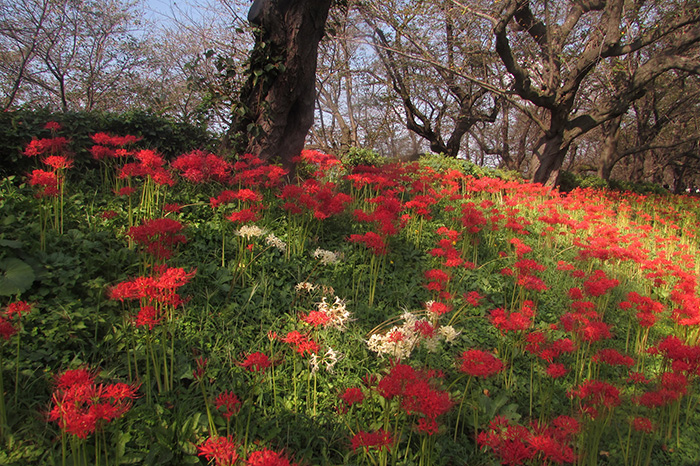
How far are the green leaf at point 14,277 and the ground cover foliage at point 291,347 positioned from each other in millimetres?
12

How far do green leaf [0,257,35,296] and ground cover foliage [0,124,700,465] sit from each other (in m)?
0.01

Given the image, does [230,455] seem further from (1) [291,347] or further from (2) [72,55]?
(2) [72,55]

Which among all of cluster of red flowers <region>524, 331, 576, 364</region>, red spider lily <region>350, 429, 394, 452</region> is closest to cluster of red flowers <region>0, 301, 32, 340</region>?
red spider lily <region>350, 429, 394, 452</region>

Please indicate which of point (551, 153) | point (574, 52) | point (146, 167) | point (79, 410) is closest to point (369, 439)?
point (79, 410)

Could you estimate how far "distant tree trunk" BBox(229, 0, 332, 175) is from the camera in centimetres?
492

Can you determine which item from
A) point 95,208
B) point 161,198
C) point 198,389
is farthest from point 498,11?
point 198,389

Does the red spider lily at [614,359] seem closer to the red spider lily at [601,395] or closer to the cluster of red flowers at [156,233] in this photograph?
the red spider lily at [601,395]

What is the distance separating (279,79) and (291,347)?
435 cm

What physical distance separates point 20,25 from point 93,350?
15.3 m

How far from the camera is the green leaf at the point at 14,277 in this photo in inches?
85.5

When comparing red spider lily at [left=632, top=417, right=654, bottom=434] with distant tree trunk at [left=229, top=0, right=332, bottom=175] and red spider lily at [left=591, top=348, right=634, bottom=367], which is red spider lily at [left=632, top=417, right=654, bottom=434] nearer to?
red spider lily at [left=591, top=348, right=634, bottom=367]

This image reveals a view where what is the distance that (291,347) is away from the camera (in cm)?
177

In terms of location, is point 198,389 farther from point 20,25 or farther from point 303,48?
point 20,25

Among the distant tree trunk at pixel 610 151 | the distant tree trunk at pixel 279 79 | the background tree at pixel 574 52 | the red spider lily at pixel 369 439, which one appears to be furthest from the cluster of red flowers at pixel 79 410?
the distant tree trunk at pixel 610 151
